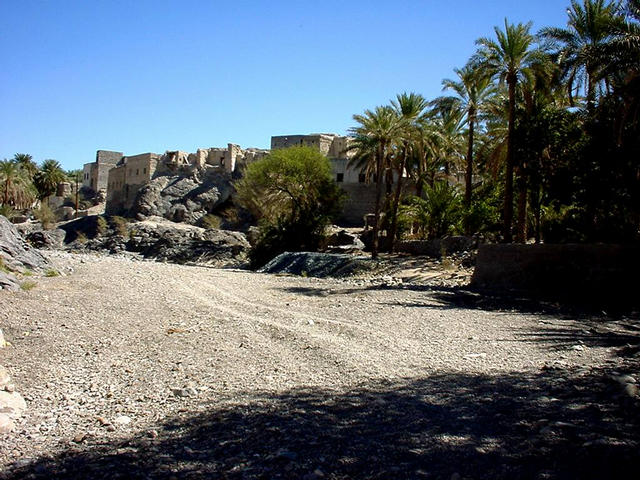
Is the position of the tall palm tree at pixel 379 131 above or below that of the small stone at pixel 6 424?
above

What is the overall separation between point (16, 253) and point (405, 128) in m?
20.4

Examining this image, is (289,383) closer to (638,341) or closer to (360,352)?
(360,352)

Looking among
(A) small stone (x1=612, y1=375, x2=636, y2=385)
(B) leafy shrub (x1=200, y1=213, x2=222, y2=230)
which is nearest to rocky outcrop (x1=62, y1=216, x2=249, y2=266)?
(B) leafy shrub (x1=200, y1=213, x2=222, y2=230)

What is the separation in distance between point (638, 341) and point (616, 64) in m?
11.0

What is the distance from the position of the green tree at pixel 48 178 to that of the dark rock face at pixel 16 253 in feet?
208

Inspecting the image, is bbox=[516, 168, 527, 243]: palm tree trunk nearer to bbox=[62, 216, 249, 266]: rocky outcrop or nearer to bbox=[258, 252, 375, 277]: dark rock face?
bbox=[258, 252, 375, 277]: dark rock face

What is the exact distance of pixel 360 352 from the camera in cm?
822

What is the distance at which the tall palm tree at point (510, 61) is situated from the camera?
72.8 ft

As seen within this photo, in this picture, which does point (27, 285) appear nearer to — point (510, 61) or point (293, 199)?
point (510, 61)

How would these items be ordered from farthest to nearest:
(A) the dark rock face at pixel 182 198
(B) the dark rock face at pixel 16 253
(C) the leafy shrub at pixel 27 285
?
(A) the dark rock face at pixel 182 198 < (B) the dark rock face at pixel 16 253 < (C) the leafy shrub at pixel 27 285

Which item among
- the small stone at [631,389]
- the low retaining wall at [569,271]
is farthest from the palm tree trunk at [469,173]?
the small stone at [631,389]

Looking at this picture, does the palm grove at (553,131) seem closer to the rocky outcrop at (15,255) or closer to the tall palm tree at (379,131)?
the tall palm tree at (379,131)

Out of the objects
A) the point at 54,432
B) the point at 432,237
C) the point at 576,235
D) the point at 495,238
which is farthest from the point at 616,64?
the point at 54,432

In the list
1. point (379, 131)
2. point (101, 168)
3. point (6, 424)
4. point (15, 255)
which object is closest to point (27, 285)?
point (15, 255)
